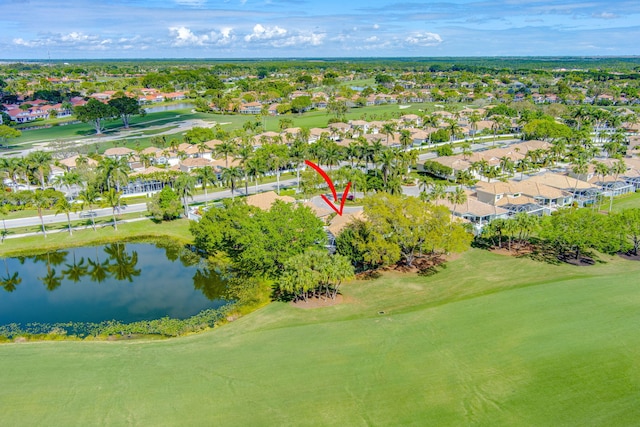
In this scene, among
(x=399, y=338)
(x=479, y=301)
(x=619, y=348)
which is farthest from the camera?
(x=479, y=301)

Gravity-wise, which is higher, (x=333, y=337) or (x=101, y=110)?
(x=101, y=110)

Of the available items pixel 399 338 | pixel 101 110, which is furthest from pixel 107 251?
pixel 101 110

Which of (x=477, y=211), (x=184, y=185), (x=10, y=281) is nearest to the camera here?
(x=10, y=281)

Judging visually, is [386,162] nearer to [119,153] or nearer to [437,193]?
[437,193]

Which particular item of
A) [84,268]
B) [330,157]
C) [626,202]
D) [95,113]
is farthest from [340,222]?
[95,113]

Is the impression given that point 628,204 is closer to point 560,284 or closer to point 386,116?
point 560,284

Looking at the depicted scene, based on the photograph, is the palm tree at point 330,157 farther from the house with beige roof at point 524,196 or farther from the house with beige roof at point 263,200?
the house with beige roof at point 524,196
